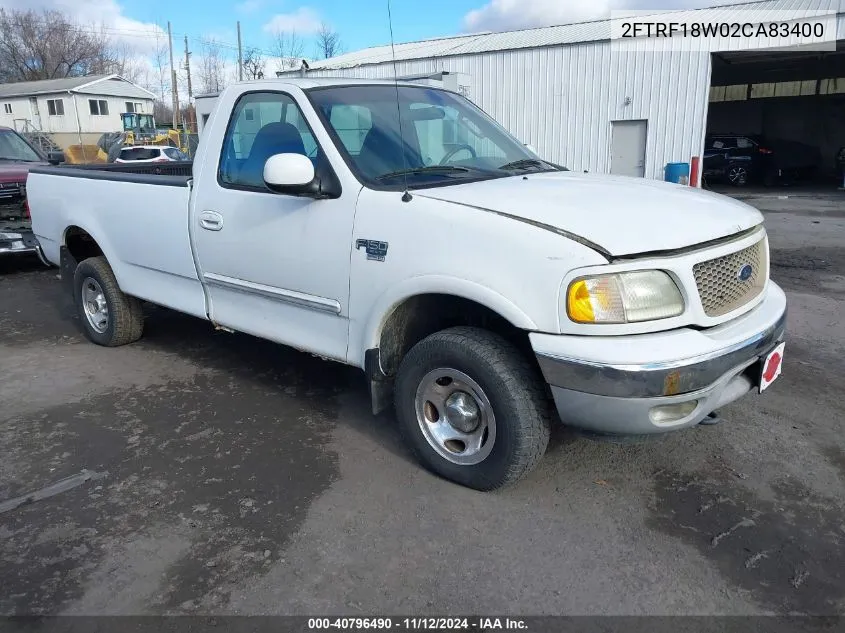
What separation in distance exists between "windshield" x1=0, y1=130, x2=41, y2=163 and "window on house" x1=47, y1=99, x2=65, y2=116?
44159mm

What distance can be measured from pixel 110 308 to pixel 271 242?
2399 mm

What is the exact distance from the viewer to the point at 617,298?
2715 millimetres

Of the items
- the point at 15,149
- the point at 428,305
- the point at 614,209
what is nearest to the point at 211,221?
the point at 428,305

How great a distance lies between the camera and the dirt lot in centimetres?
264

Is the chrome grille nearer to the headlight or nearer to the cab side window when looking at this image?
the headlight

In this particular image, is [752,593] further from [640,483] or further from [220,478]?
[220,478]

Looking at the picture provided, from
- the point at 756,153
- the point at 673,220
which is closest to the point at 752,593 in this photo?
the point at 673,220

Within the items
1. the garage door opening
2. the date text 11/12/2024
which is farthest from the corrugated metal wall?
the date text 11/12/2024

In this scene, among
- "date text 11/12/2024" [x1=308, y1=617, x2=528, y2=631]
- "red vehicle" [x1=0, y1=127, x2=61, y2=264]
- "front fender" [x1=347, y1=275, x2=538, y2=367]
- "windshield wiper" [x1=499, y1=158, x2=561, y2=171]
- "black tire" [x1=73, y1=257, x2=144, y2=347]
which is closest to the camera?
"date text 11/12/2024" [x1=308, y1=617, x2=528, y2=631]

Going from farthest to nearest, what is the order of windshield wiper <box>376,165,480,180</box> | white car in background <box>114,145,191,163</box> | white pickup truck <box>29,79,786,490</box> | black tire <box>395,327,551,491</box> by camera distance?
1. white car in background <box>114,145,191,163</box>
2. windshield wiper <box>376,165,480,180</box>
3. black tire <box>395,327,551,491</box>
4. white pickup truck <box>29,79,786,490</box>

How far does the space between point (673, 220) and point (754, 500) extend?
142 cm

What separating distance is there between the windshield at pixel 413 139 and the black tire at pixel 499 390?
0.86m

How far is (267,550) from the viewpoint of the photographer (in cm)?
292

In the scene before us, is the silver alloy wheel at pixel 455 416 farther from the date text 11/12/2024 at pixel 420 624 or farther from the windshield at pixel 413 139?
the windshield at pixel 413 139
